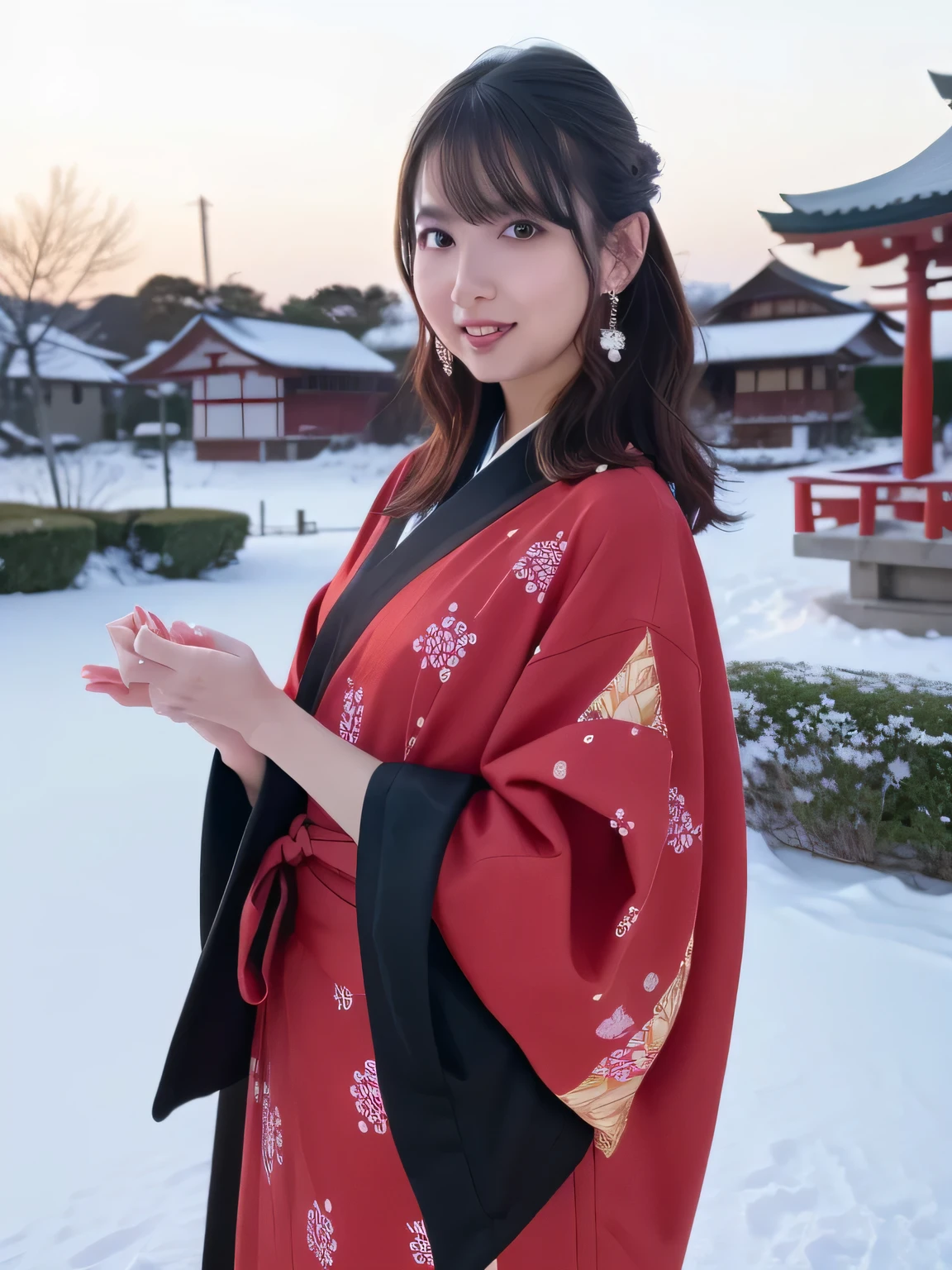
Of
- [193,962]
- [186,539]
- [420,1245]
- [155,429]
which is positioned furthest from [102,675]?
[186,539]

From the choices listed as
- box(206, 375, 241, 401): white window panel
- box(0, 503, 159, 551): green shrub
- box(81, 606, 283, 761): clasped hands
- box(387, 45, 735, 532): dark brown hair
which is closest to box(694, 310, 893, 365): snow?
box(206, 375, 241, 401): white window panel

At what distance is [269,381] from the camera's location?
3.29m

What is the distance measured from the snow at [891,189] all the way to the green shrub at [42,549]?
2.90 metres

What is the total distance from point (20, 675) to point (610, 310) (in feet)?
11.6

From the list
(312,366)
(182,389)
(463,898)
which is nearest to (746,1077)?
(463,898)

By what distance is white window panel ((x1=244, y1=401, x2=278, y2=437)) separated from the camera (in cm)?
332

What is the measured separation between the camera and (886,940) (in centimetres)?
217

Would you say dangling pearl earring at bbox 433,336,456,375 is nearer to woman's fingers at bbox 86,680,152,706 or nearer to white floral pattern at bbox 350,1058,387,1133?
woman's fingers at bbox 86,680,152,706

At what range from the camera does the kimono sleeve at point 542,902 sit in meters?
0.61

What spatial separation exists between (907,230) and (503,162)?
2.33m

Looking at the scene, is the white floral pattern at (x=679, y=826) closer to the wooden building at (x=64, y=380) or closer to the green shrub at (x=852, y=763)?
the green shrub at (x=852, y=763)

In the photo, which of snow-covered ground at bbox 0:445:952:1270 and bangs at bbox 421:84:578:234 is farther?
snow-covered ground at bbox 0:445:952:1270

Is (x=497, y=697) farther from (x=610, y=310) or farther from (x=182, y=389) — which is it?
(x=182, y=389)

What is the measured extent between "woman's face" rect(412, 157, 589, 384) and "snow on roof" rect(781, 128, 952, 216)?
6.65 ft
